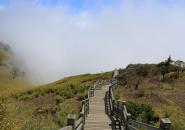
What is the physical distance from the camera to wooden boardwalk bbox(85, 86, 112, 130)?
2989 centimetres

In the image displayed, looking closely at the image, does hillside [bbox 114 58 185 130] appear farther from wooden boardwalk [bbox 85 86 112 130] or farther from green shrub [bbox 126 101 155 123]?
wooden boardwalk [bbox 85 86 112 130]

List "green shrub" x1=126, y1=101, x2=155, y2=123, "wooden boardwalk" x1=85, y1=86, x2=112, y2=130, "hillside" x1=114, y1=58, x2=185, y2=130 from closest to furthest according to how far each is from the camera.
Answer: "wooden boardwalk" x1=85, y1=86, x2=112, y2=130, "green shrub" x1=126, y1=101, x2=155, y2=123, "hillside" x1=114, y1=58, x2=185, y2=130

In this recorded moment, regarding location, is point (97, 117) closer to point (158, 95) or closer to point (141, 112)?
Answer: point (141, 112)

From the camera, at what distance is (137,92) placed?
55.4 m

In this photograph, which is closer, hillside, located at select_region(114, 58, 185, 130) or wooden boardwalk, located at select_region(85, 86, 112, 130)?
wooden boardwalk, located at select_region(85, 86, 112, 130)

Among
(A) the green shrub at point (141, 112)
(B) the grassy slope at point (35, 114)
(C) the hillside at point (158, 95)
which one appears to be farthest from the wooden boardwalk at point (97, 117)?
(C) the hillside at point (158, 95)

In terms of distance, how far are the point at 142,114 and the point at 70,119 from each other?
65.3ft

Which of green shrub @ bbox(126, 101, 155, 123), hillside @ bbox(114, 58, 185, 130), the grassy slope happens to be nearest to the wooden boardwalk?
the grassy slope

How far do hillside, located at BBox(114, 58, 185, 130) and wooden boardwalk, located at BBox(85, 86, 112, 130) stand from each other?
223 cm

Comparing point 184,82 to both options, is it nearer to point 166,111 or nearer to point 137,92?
point 137,92

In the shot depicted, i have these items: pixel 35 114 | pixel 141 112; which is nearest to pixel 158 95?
pixel 141 112

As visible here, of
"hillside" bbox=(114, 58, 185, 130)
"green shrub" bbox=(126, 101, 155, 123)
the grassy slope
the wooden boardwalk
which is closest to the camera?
the grassy slope

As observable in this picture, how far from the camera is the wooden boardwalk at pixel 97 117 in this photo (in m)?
29.9

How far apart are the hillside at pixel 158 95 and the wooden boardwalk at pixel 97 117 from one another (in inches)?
87.9
